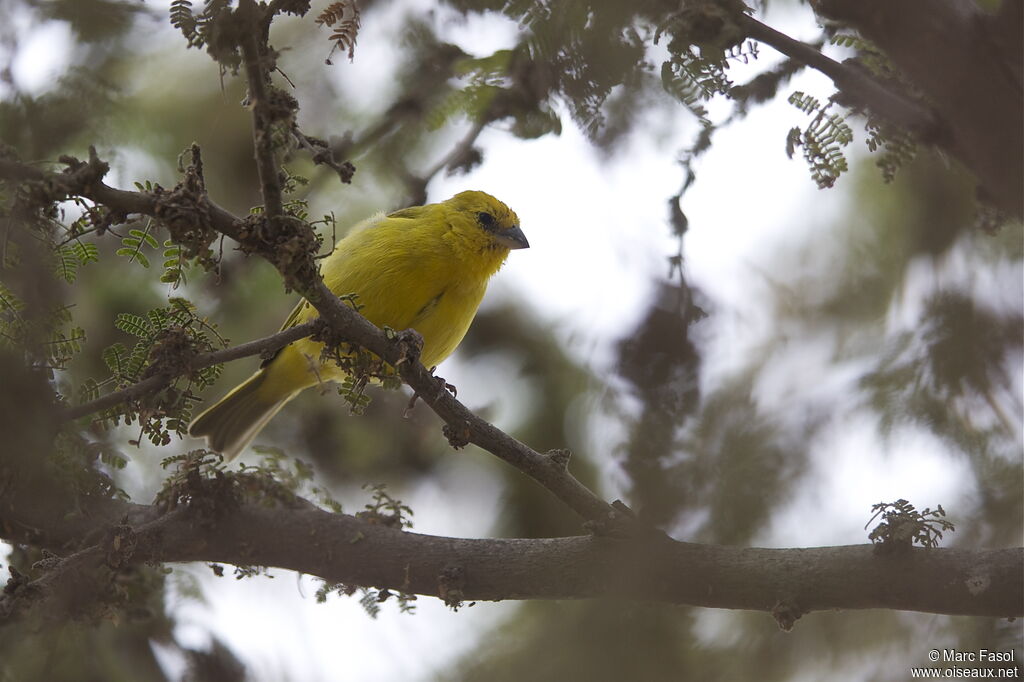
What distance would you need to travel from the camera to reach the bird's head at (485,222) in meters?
5.32

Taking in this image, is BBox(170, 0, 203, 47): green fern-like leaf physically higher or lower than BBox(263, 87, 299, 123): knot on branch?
higher

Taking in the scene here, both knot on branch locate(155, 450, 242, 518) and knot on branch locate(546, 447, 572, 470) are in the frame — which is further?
knot on branch locate(155, 450, 242, 518)

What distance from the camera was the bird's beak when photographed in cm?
548

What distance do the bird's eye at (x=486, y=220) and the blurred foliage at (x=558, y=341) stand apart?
1.72ft

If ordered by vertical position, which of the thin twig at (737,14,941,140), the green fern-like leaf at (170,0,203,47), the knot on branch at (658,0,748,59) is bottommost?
the green fern-like leaf at (170,0,203,47)

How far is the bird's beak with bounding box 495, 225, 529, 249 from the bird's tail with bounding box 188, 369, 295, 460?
4.89 feet

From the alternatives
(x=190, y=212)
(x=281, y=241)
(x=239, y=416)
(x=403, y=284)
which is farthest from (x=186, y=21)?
(x=239, y=416)

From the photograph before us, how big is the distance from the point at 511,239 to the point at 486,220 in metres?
0.18

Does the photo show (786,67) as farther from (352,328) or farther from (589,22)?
(352,328)

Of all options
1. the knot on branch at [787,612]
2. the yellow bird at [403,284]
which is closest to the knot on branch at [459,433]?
the knot on branch at [787,612]

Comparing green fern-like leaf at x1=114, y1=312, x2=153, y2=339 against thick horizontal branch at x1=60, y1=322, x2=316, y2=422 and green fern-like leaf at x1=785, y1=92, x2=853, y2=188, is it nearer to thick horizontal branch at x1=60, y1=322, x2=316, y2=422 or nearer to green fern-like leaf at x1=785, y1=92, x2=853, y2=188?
thick horizontal branch at x1=60, y1=322, x2=316, y2=422

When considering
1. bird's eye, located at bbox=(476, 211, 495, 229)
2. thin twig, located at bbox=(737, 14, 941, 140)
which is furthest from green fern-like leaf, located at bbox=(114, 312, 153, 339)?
bird's eye, located at bbox=(476, 211, 495, 229)

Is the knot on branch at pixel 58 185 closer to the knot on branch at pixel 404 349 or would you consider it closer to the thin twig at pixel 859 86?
the knot on branch at pixel 404 349

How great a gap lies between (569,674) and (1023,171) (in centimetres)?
182
